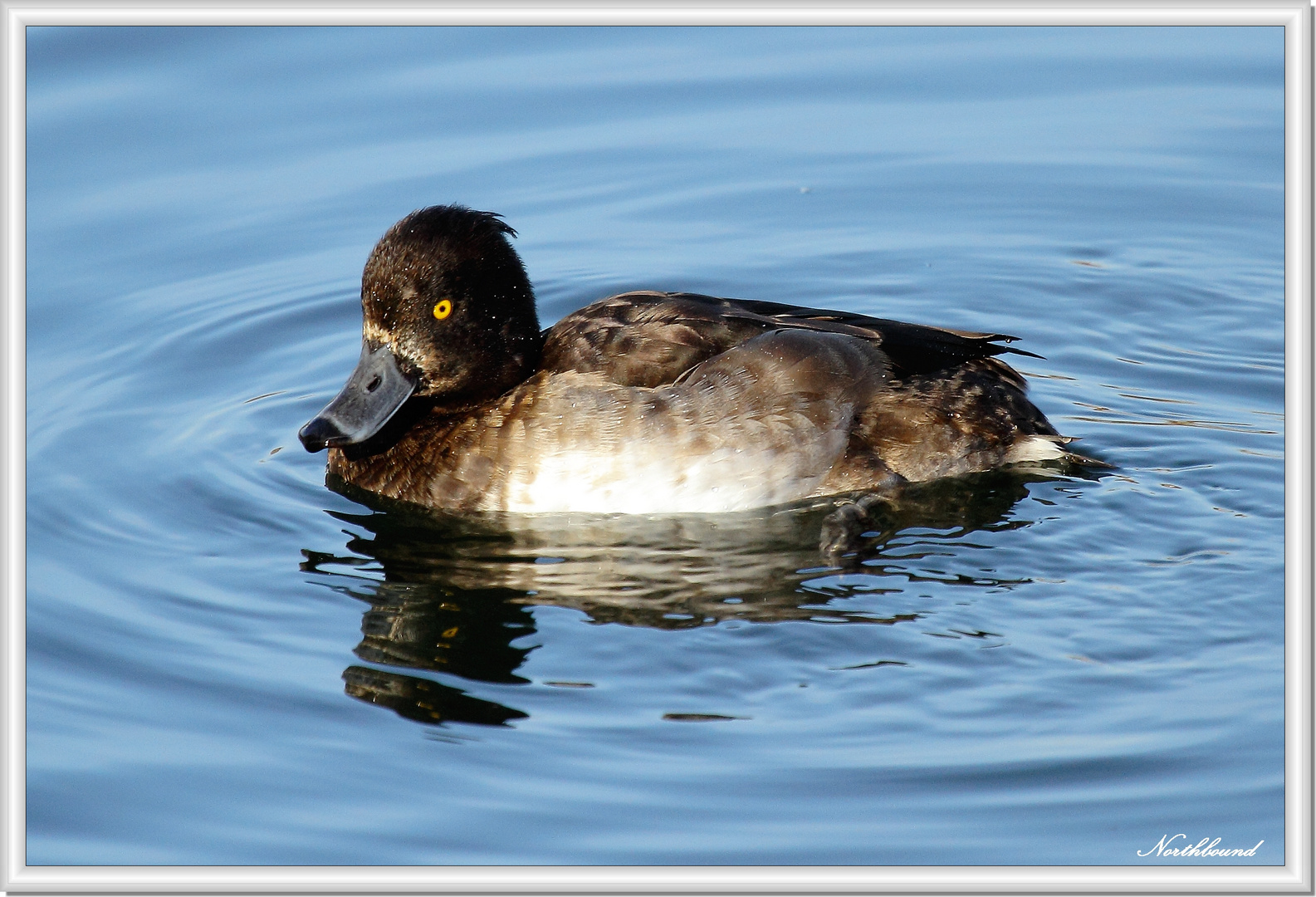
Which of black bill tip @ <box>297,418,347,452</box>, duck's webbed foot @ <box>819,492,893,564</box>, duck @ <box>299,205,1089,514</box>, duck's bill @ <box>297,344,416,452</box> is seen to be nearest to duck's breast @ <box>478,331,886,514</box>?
duck @ <box>299,205,1089,514</box>

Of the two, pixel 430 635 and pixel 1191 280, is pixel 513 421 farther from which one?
pixel 1191 280

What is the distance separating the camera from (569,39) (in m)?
12.6

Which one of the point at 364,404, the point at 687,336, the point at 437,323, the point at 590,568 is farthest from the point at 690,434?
the point at 364,404

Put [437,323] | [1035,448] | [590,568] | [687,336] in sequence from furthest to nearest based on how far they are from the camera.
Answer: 1. [1035,448]
2. [437,323]
3. [687,336]
4. [590,568]

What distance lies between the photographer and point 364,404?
7301 mm

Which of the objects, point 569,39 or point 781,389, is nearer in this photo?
point 781,389

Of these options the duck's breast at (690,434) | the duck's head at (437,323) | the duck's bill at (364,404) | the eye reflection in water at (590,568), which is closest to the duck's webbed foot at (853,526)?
the eye reflection in water at (590,568)

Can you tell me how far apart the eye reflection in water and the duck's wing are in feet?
2.03

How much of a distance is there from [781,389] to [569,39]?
6458 mm

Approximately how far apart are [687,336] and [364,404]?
1.55 metres

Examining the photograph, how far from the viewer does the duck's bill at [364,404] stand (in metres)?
7.27

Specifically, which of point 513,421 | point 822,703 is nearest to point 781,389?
point 513,421

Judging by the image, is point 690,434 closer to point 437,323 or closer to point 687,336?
point 687,336

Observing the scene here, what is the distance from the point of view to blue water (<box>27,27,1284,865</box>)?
5188 millimetres
